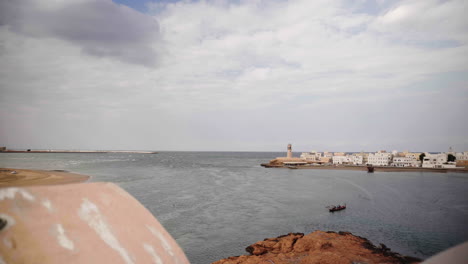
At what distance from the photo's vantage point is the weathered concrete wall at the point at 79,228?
2.44 meters

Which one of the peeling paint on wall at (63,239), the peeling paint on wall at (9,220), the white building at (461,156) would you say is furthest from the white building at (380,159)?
the peeling paint on wall at (9,220)

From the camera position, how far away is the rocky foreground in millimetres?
14820

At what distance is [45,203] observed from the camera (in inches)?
109

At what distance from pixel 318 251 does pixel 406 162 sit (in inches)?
4433

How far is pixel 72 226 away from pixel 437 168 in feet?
408

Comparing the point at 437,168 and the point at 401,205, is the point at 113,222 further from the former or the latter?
the point at 437,168

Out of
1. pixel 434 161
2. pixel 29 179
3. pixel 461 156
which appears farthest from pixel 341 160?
pixel 29 179

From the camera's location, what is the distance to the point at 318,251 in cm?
1589

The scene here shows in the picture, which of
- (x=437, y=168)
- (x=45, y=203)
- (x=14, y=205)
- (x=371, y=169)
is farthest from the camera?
(x=437, y=168)

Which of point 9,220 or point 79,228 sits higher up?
point 9,220

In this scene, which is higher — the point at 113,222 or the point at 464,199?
the point at 113,222

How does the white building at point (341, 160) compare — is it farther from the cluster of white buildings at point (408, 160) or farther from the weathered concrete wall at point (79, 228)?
the weathered concrete wall at point (79, 228)

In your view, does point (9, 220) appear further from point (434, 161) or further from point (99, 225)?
point (434, 161)

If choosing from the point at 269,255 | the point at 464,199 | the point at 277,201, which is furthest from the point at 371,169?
the point at 269,255
